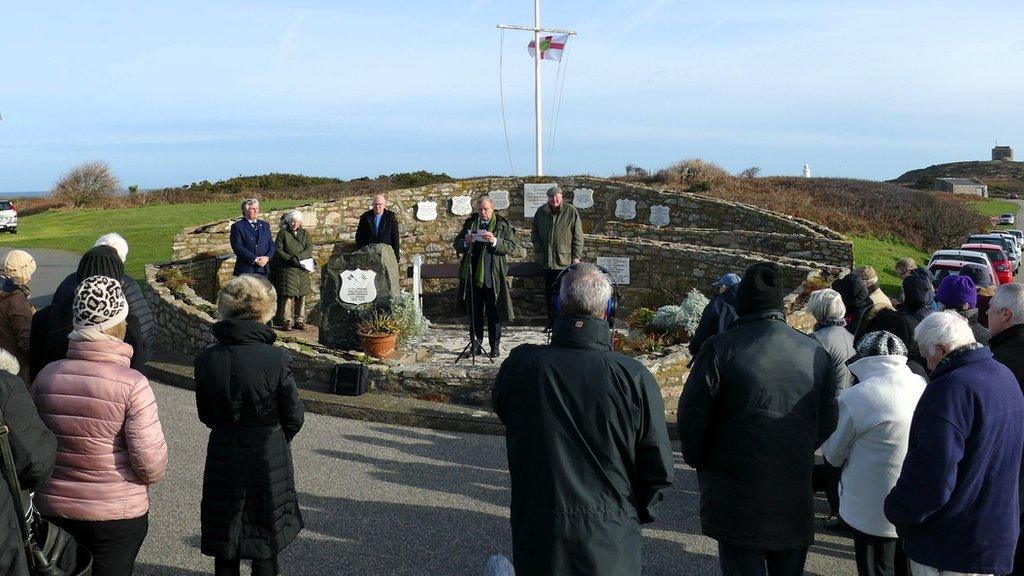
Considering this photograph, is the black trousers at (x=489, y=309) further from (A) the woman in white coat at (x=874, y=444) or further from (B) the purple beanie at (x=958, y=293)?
(A) the woman in white coat at (x=874, y=444)

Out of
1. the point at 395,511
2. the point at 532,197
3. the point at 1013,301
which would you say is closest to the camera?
the point at 1013,301

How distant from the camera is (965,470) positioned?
3.57 meters

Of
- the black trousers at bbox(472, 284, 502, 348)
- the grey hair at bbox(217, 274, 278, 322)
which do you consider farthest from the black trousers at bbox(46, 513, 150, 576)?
the black trousers at bbox(472, 284, 502, 348)

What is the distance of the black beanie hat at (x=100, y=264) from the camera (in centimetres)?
563

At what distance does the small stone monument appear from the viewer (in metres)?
10.9

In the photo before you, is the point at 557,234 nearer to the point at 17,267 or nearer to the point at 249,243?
the point at 249,243

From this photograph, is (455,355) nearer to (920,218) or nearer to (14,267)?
(14,267)

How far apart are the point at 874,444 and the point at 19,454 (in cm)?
397

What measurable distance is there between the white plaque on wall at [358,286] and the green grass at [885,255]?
1210 centimetres

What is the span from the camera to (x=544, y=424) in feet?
10.9

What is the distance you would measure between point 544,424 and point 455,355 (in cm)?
828

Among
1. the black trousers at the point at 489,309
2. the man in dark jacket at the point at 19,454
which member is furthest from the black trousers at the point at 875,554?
the black trousers at the point at 489,309

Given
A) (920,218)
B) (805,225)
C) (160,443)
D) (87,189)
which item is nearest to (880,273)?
(805,225)

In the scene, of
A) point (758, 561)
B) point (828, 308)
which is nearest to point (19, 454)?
point (758, 561)
